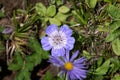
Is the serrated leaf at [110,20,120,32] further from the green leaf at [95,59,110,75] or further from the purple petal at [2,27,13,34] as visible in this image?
the purple petal at [2,27,13,34]

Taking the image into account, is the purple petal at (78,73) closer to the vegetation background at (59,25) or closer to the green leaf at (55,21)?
the vegetation background at (59,25)

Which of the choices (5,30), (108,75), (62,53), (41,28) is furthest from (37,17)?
(108,75)

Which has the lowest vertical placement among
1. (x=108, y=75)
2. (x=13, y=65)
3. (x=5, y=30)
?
(x=108, y=75)

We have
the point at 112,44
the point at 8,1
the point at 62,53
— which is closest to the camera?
the point at 62,53

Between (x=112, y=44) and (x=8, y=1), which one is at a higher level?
(x=8, y=1)

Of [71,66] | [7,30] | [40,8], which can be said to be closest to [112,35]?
[71,66]

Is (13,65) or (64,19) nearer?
(13,65)

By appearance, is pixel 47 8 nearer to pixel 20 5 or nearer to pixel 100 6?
pixel 20 5
